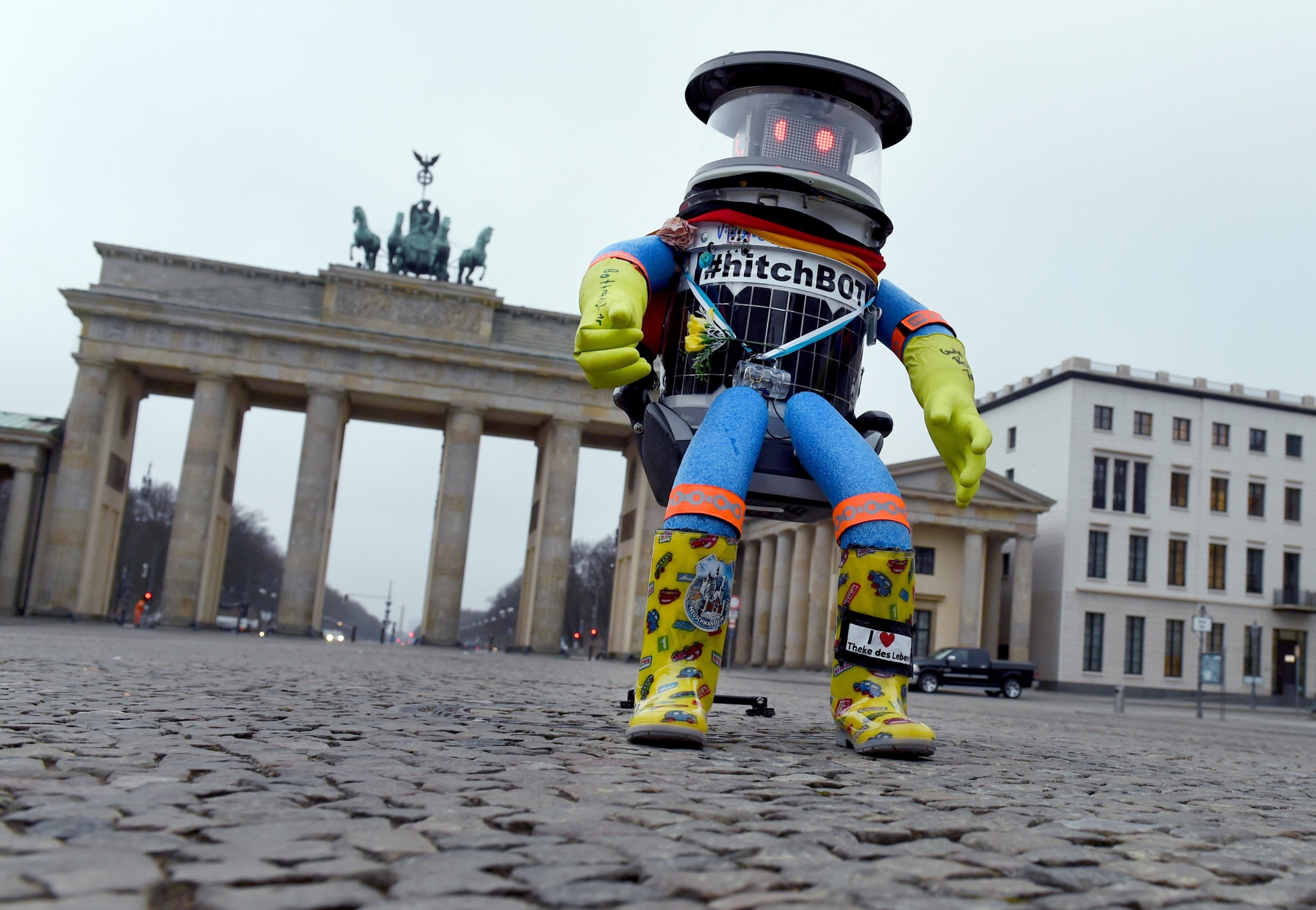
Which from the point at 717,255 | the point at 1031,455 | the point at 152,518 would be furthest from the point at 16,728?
the point at 152,518

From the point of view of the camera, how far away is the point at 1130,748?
7.58 m

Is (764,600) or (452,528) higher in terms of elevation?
(452,528)

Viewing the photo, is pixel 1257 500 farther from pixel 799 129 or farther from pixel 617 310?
pixel 617 310

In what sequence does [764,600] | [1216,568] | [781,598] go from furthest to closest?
[764,600] < [781,598] < [1216,568]

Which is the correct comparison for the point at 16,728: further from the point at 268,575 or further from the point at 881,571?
the point at 268,575

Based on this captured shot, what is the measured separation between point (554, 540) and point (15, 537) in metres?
18.0

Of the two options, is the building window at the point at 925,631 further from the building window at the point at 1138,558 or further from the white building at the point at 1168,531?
the building window at the point at 1138,558

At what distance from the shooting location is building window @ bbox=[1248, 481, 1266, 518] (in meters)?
47.8

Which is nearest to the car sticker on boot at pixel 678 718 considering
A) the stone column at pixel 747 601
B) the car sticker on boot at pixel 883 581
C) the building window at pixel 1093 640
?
the car sticker on boot at pixel 883 581

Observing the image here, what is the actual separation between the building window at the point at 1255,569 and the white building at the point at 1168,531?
0.18 ft

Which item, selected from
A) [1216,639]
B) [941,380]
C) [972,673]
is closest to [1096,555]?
[1216,639]

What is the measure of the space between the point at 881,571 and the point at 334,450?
37.5 meters

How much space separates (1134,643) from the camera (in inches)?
1816

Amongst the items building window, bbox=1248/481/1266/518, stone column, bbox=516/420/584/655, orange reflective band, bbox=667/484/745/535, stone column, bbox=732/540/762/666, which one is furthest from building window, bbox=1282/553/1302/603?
orange reflective band, bbox=667/484/745/535
